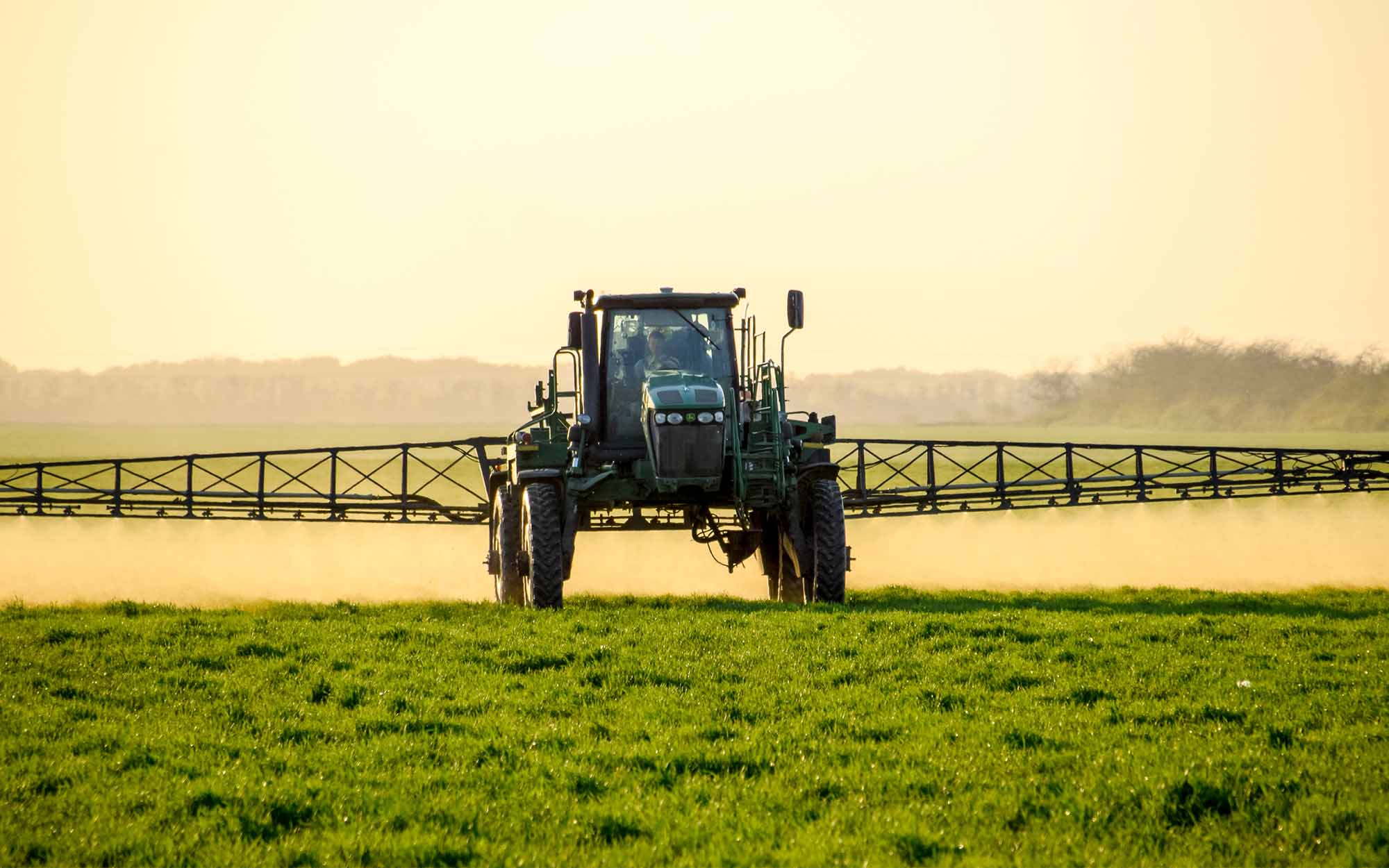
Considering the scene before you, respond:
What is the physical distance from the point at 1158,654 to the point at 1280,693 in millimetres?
1695

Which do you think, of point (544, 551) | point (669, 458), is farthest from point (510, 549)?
point (669, 458)

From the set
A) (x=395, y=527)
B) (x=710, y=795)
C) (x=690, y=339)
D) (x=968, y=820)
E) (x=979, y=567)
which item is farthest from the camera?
(x=395, y=527)

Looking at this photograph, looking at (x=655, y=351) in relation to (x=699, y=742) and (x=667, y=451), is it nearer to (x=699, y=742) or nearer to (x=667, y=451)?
(x=667, y=451)

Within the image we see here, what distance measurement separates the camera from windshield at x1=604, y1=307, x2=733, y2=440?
56.3ft

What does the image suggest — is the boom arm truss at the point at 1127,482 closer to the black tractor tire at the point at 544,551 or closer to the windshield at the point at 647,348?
the windshield at the point at 647,348

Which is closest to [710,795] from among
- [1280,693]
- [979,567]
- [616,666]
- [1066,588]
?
[616,666]

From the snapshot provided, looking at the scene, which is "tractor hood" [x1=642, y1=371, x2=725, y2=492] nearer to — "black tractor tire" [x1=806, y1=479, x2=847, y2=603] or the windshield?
the windshield

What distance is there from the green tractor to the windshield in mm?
18

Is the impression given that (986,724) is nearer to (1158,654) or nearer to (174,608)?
(1158,654)

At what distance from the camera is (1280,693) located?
1009 cm

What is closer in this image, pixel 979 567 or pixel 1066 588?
pixel 1066 588

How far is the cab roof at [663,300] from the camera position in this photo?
669 inches

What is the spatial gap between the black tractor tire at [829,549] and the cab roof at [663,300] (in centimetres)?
290

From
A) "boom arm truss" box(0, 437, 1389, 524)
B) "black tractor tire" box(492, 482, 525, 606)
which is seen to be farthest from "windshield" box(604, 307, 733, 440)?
"boom arm truss" box(0, 437, 1389, 524)
